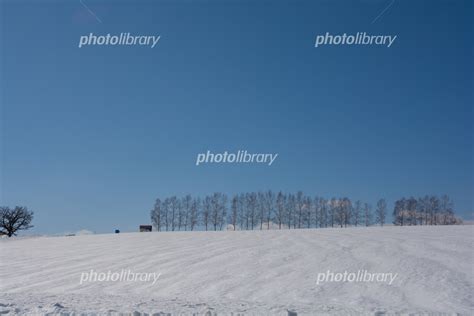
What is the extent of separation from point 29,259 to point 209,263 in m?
8.38

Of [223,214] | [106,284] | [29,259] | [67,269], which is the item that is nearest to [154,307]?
[106,284]

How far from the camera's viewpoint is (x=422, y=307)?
7.34 metres

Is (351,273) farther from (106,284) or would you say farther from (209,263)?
(106,284)

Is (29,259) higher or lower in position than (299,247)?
lower

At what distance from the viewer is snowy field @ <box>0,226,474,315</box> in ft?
24.5
